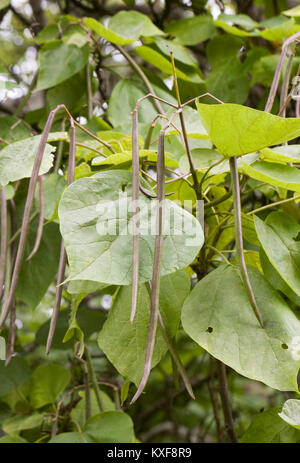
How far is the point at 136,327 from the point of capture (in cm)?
49

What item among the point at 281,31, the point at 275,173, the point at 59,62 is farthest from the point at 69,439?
the point at 281,31

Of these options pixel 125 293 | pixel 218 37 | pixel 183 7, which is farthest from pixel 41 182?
pixel 183 7

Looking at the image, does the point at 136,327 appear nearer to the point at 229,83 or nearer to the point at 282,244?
the point at 282,244

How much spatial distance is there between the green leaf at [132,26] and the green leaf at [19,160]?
0.33 metres

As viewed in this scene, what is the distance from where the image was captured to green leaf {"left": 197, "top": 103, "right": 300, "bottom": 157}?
16.1 inches

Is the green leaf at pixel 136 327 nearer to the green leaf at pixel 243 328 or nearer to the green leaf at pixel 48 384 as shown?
the green leaf at pixel 243 328

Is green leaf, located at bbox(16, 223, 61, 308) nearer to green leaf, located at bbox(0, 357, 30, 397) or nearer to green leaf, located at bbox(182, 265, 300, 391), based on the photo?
green leaf, located at bbox(0, 357, 30, 397)

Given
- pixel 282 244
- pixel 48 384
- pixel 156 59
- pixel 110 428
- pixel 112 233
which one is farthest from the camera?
pixel 48 384

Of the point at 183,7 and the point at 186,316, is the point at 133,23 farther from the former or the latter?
the point at 186,316

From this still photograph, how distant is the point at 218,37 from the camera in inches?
36.0

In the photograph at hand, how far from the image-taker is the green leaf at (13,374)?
0.82 meters

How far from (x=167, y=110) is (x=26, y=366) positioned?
18.7 inches

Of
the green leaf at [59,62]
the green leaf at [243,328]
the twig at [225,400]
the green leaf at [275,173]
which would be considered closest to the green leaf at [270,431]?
the twig at [225,400]

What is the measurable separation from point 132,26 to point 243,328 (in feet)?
1.77
